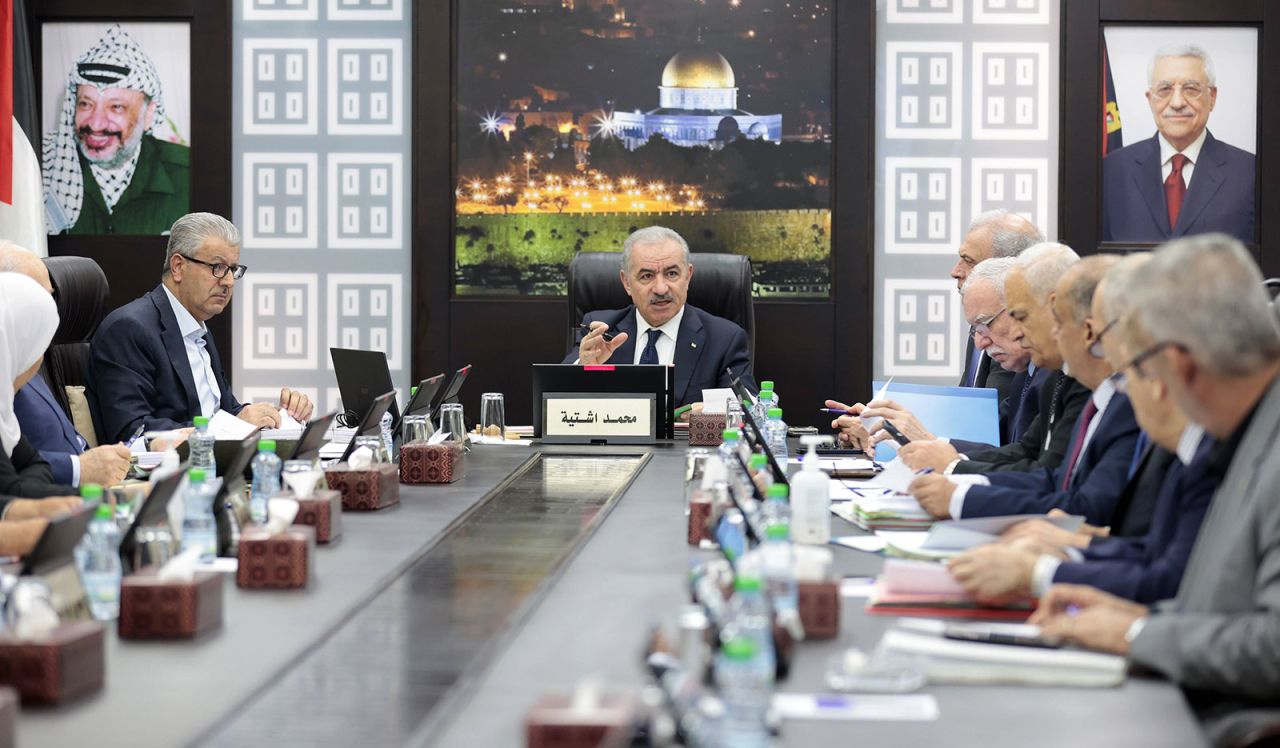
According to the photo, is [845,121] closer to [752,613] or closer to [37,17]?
[37,17]

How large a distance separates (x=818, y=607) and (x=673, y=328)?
11.8 ft

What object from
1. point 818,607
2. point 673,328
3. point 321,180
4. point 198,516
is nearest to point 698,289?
point 673,328

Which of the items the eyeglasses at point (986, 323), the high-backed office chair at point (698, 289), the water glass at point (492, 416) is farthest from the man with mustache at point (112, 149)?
the eyeglasses at point (986, 323)

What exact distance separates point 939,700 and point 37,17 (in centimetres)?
614

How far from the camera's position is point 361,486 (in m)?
3.17

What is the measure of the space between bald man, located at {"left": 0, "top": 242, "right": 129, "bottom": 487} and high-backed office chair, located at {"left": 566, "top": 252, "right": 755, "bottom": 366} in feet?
7.69

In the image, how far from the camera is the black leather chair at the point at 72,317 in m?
4.47

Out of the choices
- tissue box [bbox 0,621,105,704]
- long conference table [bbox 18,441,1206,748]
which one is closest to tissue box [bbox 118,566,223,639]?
long conference table [bbox 18,441,1206,748]

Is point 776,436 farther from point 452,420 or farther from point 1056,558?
point 1056,558

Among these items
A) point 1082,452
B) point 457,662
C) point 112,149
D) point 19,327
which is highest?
point 112,149

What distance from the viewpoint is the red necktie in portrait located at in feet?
20.8

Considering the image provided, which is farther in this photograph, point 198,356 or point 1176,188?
point 1176,188

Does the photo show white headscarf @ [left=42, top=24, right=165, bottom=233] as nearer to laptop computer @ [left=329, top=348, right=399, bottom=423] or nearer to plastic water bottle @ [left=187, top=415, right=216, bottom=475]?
laptop computer @ [left=329, top=348, right=399, bottom=423]

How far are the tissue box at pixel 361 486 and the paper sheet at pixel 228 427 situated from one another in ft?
2.28
